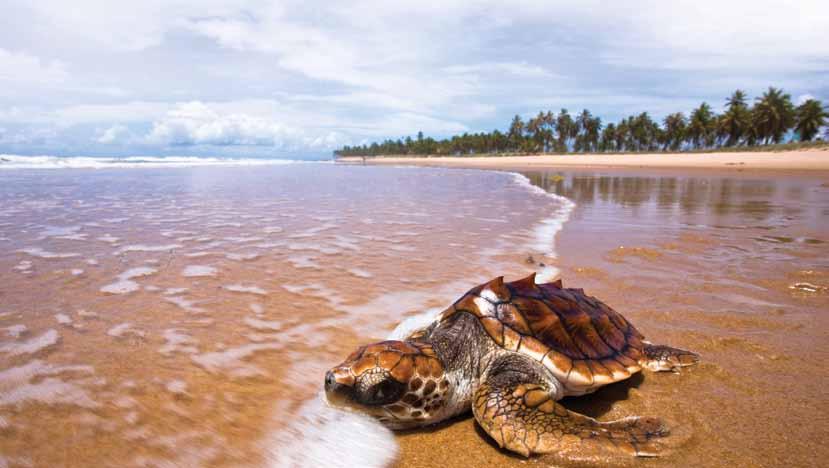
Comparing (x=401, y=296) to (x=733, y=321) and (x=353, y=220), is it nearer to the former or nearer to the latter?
(x=733, y=321)

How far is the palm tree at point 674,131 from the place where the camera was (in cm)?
10181

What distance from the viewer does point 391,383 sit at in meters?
2.41

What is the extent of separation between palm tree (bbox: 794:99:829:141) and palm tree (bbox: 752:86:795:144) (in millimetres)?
1292

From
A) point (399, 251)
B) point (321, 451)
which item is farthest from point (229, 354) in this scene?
point (399, 251)

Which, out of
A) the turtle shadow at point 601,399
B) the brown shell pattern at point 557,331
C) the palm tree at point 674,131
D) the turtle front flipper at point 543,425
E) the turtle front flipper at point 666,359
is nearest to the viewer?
the turtle front flipper at point 543,425

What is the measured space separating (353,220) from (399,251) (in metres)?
3.65

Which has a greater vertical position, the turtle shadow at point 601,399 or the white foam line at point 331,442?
the white foam line at point 331,442

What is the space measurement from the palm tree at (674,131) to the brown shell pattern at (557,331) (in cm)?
11749

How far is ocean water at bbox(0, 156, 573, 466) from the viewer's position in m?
2.51

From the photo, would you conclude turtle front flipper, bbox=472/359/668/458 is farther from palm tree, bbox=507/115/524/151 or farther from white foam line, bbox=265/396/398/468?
palm tree, bbox=507/115/524/151

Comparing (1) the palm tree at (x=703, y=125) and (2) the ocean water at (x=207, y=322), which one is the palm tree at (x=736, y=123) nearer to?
(1) the palm tree at (x=703, y=125)

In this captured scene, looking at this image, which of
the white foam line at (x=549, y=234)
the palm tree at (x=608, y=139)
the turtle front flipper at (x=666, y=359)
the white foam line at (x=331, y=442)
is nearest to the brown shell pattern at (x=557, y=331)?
the turtle front flipper at (x=666, y=359)

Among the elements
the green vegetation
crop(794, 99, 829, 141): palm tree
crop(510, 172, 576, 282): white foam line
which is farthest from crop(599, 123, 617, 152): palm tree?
crop(510, 172, 576, 282): white foam line

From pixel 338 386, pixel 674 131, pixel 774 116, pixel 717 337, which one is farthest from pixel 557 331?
pixel 674 131
